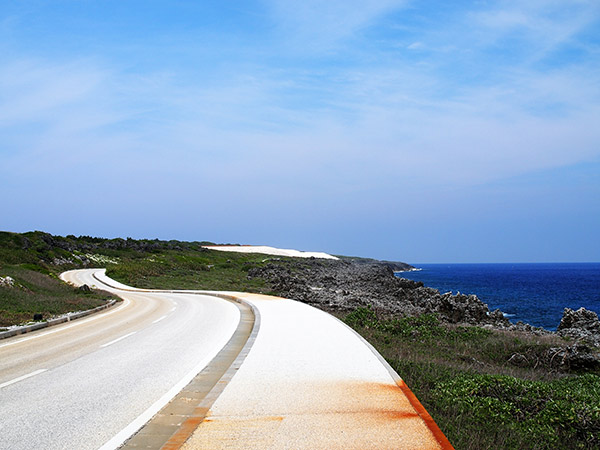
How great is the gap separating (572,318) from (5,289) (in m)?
29.8

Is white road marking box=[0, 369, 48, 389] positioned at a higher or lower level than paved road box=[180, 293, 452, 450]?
lower

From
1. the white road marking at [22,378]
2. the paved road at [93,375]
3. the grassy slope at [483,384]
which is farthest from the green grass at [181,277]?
the white road marking at [22,378]

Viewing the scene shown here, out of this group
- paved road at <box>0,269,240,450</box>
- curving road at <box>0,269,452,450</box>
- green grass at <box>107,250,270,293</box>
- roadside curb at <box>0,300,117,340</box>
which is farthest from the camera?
green grass at <box>107,250,270,293</box>

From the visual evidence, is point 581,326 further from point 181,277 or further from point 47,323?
point 181,277

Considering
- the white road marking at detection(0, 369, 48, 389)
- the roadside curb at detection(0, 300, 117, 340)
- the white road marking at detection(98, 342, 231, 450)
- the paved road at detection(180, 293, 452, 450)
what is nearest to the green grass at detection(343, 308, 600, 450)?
the paved road at detection(180, 293, 452, 450)

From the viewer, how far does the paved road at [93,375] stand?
6.58m

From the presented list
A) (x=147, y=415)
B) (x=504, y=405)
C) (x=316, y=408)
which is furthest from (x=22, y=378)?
(x=504, y=405)

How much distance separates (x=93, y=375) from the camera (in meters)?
9.88

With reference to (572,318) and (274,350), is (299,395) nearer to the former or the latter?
(274,350)

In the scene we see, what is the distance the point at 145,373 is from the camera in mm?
10031

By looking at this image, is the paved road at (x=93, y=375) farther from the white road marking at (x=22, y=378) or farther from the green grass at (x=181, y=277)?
the green grass at (x=181, y=277)

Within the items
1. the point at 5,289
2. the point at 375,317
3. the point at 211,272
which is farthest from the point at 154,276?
the point at 375,317

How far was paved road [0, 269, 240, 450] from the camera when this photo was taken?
658cm

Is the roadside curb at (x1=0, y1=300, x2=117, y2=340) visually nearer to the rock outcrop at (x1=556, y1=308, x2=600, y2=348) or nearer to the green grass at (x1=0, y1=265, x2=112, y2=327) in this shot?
the green grass at (x1=0, y1=265, x2=112, y2=327)
